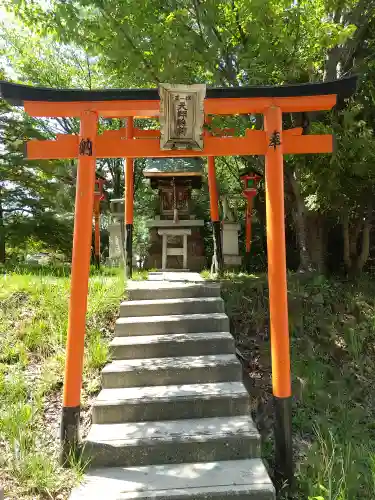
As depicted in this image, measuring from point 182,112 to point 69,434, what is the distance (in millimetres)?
3244

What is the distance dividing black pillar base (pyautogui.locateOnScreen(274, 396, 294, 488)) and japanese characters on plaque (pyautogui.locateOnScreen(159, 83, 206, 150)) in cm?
271

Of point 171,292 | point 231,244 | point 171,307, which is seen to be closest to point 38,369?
point 171,307

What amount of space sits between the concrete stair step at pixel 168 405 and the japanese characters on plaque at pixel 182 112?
261 cm

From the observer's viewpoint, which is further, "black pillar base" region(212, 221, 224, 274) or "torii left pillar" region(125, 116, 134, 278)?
"black pillar base" region(212, 221, 224, 274)

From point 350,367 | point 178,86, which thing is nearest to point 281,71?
point 178,86

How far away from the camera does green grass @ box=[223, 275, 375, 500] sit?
10.7 feet

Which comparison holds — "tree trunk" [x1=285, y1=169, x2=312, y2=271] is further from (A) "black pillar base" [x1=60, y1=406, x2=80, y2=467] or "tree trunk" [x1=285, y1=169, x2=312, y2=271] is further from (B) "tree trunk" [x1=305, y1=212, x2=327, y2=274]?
(A) "black pillar base" [x1=60, y1=406, x2=80, y2=467]

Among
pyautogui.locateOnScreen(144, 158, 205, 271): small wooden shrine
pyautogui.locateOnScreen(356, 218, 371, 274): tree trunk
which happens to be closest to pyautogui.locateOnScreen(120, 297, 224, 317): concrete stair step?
pyautogui.locateOnScreen(356, 218, 371, 274): tree trunk

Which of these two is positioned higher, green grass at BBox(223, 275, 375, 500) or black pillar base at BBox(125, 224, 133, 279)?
black pillar base at BBox(125, 224, 133, 279)

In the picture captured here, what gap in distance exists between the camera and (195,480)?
10.1 feet

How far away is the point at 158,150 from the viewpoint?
146 inches

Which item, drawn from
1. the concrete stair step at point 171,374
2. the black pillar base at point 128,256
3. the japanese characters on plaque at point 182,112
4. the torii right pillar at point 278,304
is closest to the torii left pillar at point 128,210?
the black pillar base at point 128,256

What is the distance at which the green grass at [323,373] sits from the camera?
3.27m

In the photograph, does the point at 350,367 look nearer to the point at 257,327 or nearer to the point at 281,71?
the point at 257,327
